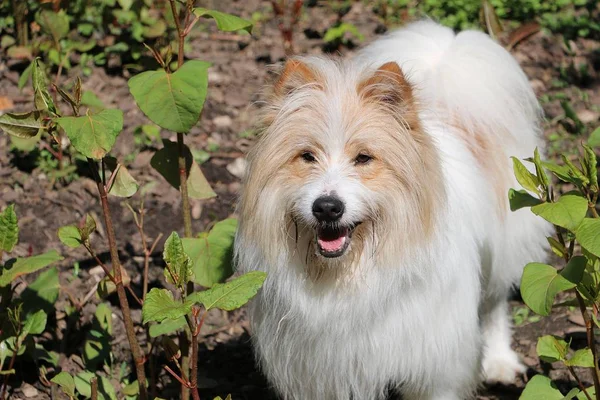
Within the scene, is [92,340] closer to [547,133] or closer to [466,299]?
[466,299]

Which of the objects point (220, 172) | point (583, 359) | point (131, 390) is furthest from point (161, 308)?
point (220, 172)

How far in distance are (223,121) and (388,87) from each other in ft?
8.42

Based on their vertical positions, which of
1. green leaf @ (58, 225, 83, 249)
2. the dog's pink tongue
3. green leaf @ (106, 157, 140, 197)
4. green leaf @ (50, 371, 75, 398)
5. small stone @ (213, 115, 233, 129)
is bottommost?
green leaf @ (50, 371, 75, 398)

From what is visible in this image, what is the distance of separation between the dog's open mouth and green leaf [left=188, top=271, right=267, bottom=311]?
424mm

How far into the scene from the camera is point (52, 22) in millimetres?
4746

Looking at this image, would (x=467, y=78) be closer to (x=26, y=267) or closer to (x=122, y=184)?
(x=122, y=184)

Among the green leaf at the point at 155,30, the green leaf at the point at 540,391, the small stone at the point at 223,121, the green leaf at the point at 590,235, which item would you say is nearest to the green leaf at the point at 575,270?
the green leaf at the point at 590,235

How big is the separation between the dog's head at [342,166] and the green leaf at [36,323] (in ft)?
2.96

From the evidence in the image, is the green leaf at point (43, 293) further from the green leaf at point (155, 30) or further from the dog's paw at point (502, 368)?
the green leaf at point (155, 30)

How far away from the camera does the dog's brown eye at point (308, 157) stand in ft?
9.55

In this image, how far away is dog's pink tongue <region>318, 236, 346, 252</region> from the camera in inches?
112

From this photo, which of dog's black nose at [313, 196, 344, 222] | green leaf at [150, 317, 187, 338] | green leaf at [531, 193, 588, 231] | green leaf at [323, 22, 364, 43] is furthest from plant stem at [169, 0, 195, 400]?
green leaf at [323, 22, 364, 43]

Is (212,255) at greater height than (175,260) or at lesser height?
lesser

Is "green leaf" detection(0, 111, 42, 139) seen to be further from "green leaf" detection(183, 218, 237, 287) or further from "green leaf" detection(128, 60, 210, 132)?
"green leaf" detection(183, 218, 237, 287)
